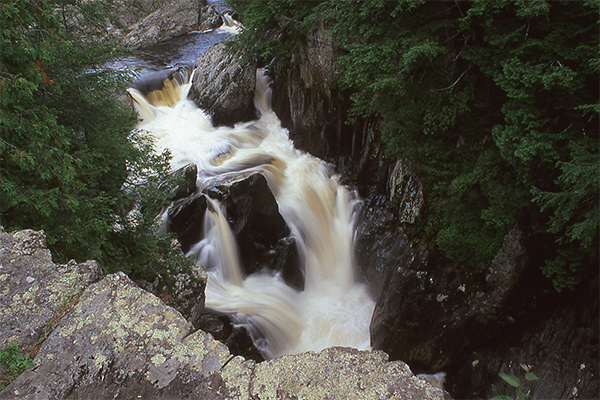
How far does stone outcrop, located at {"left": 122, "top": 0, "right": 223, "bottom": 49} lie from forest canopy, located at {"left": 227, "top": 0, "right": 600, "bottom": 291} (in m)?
14.3

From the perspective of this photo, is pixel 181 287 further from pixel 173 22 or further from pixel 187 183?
pixel 173 22

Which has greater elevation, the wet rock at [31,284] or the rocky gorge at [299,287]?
the wet rock at [31,284]

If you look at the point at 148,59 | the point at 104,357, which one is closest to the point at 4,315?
the point at 104,357

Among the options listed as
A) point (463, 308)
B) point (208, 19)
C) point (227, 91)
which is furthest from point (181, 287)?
point (208, 19)

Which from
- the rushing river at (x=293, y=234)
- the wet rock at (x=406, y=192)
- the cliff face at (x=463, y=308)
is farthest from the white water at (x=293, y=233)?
the wet rock at (x=406, y=192)

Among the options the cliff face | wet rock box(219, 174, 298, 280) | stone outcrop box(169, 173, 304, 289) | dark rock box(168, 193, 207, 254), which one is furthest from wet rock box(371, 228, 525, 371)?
dark rock box(168, 193, 207, 254)

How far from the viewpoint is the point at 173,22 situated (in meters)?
20.5

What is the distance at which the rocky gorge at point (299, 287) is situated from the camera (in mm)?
1992

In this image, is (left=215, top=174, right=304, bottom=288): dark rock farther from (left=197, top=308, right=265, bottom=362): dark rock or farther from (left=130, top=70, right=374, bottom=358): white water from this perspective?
(left=197, top=308, right=265, bottom=362): dark rock

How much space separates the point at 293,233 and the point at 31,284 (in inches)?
323

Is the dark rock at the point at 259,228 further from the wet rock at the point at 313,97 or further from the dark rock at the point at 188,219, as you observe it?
the wet rock at the point at 313,97

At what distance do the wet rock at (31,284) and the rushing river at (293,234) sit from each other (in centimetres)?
601

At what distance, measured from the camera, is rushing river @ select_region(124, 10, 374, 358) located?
8.98 metres

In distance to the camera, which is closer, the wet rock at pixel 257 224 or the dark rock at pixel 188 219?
the dark rock at pixel 188 219
